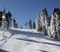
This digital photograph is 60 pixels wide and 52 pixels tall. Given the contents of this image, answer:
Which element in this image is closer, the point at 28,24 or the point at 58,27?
the point at 58,27

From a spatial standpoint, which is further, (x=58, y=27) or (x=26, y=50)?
(x=58, y=27)

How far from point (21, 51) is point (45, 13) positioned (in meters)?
37.5

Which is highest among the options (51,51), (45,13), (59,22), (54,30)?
(45,13)

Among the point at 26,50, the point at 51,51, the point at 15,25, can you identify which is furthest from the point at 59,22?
the point at 15,25

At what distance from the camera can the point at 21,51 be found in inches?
669

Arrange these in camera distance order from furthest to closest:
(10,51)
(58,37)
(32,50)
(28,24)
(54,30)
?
(28,24)
(54,30)
(58,37)
(32,50)
(10,51)

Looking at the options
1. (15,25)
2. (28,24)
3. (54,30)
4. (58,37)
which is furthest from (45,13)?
(15,25)

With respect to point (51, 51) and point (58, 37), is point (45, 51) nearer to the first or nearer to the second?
point (51, 51)

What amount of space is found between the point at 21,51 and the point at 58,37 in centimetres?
1845

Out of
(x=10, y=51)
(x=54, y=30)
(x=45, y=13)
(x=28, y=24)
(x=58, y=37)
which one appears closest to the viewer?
(x=10, y=51)

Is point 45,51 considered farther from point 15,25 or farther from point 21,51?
point 15,25

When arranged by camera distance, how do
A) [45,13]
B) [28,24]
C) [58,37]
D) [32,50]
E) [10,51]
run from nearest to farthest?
[10,51], [32,50], [58,37], [45,13], [28,24]

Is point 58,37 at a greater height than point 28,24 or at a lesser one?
lesser

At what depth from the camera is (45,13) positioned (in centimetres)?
5081
